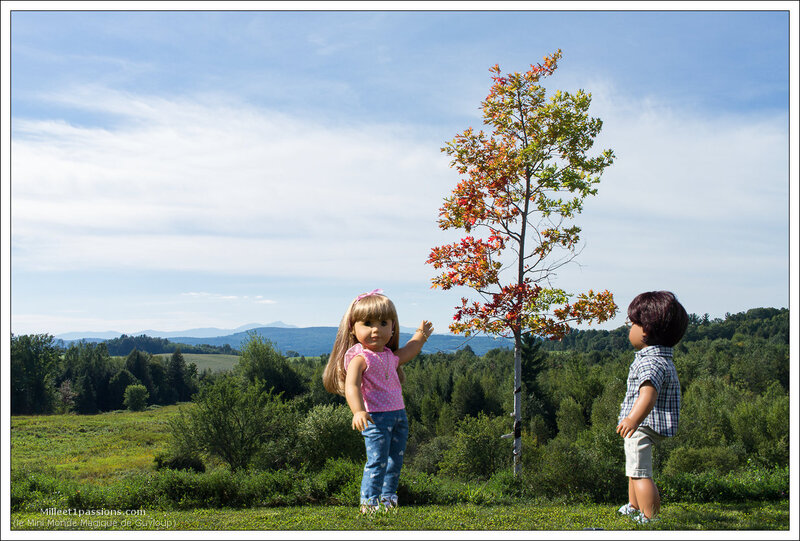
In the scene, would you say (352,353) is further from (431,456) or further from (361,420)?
(431,456)

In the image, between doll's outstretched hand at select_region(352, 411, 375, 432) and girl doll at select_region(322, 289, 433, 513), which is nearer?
doll's outstretched hand at select_region(352, 411, 375, 432)

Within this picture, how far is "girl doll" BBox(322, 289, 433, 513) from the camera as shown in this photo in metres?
4.73

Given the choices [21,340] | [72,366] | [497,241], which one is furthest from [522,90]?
[72,366]

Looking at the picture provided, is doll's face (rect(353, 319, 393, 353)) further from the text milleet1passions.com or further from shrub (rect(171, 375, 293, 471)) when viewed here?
shrub (rect(171, 375, 293, 471))

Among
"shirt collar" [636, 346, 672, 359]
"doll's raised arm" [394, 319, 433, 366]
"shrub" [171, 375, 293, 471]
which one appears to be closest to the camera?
"shirt collar" [636, 346, 672, 359]

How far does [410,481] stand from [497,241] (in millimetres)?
3516

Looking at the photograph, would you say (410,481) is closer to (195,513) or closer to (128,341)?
(195,513)

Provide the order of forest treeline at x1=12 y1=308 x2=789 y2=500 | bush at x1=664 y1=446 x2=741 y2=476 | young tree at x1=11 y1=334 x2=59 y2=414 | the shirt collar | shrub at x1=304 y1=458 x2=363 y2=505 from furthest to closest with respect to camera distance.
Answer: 1. young tree at x1=11 y1=334 x2=59 y2=414
2. forest treeline at x1=12 y1=308 x2=789 y2=500
3. bush at x1=664 y1=446 x2=741 y2=476
4. shrub at x1=304 y1=458 x2=363 y2=505
5. the shirt collar

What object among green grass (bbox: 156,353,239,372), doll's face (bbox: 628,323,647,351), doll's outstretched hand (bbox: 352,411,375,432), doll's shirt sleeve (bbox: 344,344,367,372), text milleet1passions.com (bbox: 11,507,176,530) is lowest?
green grass (bbox: 156,353,239,372)

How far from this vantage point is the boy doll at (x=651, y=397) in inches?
175

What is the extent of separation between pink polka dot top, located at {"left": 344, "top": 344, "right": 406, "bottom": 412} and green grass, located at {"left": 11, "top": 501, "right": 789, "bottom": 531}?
36.4 inches

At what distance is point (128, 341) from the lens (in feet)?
459

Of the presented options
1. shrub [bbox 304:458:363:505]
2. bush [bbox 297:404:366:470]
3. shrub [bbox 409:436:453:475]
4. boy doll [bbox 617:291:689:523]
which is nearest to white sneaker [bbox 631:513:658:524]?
boy doll [bbox 617:291:689:523]

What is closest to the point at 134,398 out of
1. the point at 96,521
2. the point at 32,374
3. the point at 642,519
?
the point at 32,374
